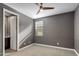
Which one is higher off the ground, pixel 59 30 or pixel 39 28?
pixel 39 28

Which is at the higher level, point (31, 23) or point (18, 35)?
point (31, 23)

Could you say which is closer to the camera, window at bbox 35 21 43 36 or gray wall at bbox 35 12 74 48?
gray wall at bbox 35 12 74 48

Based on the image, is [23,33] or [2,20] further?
[23,33]

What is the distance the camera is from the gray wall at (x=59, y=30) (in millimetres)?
4117

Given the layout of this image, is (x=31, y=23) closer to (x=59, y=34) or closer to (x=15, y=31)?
(x=15, y=31)

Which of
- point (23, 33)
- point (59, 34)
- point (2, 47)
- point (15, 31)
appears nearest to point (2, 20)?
point (2, 47)

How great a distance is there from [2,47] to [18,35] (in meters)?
1.22

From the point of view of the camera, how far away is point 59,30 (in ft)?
14.6

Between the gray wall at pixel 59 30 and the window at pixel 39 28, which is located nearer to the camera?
the gray wall at pixel 59 30

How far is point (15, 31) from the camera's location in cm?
379

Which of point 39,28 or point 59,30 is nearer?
point 59,30

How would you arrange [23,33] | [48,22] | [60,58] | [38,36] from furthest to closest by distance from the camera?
[38,36], [48,22], [23,33], [60,58]

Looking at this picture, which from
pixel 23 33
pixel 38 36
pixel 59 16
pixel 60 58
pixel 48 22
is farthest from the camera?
pixel 38 36

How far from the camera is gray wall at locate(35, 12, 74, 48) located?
162 inches
